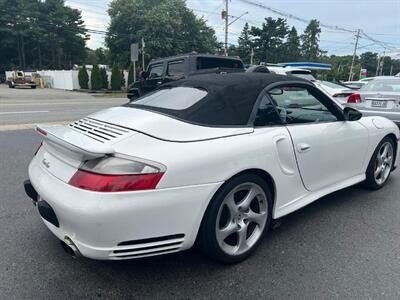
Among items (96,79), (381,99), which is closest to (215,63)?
(381,99)

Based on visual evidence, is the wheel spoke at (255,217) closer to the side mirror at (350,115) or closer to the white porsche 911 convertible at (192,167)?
the white porsche 911 convertible at (192,167)

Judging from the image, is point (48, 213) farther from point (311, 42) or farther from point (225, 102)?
point (311, 42)

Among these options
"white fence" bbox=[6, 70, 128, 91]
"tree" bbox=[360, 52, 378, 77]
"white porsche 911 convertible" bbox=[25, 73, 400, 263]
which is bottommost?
"white fence" bbox=[6, 70, 128, 91]

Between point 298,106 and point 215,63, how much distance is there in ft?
16.8

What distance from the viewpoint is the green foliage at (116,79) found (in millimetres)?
29844

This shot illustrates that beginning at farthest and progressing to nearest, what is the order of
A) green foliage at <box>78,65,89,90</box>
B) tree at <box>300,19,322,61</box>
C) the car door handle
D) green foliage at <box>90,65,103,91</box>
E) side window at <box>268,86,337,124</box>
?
tree at <box>300,19,322,61</box> → green foliage at <box>78,65,89,90</box> → green foliage at <box>90,65,103,91</box> → side window at <box>268,86,337,124</box> → the car door handle

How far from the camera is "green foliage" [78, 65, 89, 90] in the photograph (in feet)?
96.7

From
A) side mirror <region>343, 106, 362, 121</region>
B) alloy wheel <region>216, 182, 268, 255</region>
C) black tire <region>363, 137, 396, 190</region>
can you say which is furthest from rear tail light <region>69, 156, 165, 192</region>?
black tire <region>363, 137, 396, 190</region>

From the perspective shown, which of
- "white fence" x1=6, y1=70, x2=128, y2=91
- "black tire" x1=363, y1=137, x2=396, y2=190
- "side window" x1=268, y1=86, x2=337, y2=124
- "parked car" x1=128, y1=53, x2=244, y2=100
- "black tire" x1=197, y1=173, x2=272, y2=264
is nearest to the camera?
"black tire" x1=197, y1=173, x2=272, y2=264

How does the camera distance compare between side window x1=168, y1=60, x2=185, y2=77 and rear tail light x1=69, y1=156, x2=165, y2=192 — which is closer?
rear tail light x1=69, y1=156, x2=165, y2=192

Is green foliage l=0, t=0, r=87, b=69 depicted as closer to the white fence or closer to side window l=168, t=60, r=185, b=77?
the white fence

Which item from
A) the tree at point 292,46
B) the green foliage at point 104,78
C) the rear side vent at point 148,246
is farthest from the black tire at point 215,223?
the tree at point 292,46

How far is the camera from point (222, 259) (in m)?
2.31

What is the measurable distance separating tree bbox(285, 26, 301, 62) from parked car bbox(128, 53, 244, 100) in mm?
70260
